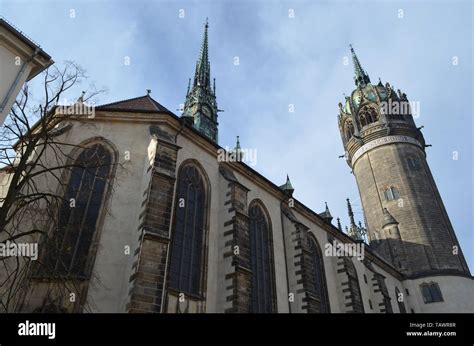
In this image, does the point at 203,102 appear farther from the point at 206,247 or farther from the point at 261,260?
the point at 206,247

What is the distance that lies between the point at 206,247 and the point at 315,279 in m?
8.83

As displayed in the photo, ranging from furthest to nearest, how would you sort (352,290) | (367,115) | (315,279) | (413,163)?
(367,115)
(413,163)
(352,290)
(315,279)

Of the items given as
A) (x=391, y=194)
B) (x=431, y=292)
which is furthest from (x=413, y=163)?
(x=431, y=292)

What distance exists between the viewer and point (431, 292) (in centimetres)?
2900

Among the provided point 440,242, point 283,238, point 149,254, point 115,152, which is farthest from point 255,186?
point 440,242

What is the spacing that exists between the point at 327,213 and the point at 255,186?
9298 millimetres

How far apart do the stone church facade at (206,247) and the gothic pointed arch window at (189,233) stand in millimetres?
41

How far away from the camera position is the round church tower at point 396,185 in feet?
Answer: 99.9

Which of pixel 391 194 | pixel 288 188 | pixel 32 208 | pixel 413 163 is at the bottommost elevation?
pixel 32 208

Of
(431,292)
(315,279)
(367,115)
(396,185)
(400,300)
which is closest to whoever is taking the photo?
(315,279)

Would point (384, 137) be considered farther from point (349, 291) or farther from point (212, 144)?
point (212, 144)

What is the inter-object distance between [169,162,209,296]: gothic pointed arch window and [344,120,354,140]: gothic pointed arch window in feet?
94.1

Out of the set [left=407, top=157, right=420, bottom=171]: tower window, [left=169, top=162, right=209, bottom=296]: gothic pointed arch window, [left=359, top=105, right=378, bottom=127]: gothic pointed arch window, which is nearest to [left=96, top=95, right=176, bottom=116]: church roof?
[left=169, top=162, right=209, bottom=296]: gothic pointed arch window

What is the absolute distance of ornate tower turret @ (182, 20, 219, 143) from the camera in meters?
39.3
